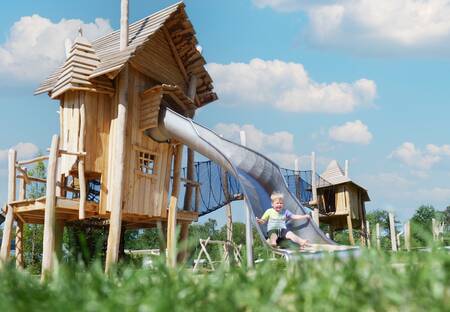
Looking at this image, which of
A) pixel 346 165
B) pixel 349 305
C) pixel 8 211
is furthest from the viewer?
pixel 346 165

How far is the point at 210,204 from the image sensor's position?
18.4 meters

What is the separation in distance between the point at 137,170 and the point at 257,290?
34.9 feet

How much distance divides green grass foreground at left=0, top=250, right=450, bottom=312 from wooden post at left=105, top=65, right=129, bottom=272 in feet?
29.8

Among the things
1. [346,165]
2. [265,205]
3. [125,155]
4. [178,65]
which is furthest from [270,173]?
[346,165]

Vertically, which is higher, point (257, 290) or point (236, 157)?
point (236, 157)

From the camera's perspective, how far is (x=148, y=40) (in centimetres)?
1283

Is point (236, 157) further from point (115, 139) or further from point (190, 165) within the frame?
point (190, 165)

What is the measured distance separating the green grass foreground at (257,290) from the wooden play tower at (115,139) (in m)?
9.20

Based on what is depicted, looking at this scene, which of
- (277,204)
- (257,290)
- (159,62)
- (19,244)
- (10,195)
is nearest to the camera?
(257,290)

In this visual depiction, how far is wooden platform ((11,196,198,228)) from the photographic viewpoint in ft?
38.3

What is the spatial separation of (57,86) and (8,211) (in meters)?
2.91

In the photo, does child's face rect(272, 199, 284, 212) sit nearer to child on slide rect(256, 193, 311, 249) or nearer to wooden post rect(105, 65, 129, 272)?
child on slide rect(256, 193, 311, 249)

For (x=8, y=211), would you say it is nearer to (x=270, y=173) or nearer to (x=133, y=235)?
(x=270, y=173)

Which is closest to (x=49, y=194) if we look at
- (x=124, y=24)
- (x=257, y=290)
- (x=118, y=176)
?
(x=118, y=176)
